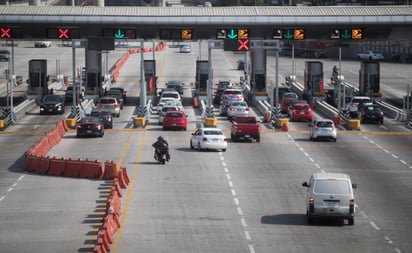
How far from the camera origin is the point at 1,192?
41.6 meters

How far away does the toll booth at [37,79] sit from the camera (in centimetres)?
8619

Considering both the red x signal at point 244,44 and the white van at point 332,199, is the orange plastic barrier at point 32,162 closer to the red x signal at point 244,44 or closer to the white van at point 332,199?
the white van at point 332,199

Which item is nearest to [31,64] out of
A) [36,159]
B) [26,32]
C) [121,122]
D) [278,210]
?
[26,32]

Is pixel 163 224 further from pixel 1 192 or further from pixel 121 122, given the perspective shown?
pixel 121 122

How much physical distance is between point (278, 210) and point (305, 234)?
4.60 m

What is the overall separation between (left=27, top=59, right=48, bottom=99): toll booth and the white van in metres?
54.1

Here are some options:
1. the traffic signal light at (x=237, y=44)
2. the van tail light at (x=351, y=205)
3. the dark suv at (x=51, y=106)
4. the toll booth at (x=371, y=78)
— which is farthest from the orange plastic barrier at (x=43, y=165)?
the toll booth at (x=371, y=78)

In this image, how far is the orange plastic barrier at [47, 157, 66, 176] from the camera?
153 feet

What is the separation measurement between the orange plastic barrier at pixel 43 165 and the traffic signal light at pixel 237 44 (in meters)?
26.0

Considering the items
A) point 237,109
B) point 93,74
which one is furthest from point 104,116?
point 93,74

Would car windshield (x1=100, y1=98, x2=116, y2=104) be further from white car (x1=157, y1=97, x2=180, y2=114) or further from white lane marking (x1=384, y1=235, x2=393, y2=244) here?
white lane marking (x1=384, y1=235, x2=393, y2=244)

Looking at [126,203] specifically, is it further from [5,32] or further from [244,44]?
[5,32]

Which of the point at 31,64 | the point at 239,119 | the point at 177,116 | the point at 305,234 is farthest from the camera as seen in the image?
the point at 31,64

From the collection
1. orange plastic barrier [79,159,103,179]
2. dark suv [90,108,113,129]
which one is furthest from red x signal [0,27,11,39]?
orange plastic barrier [79,159,103,179]
